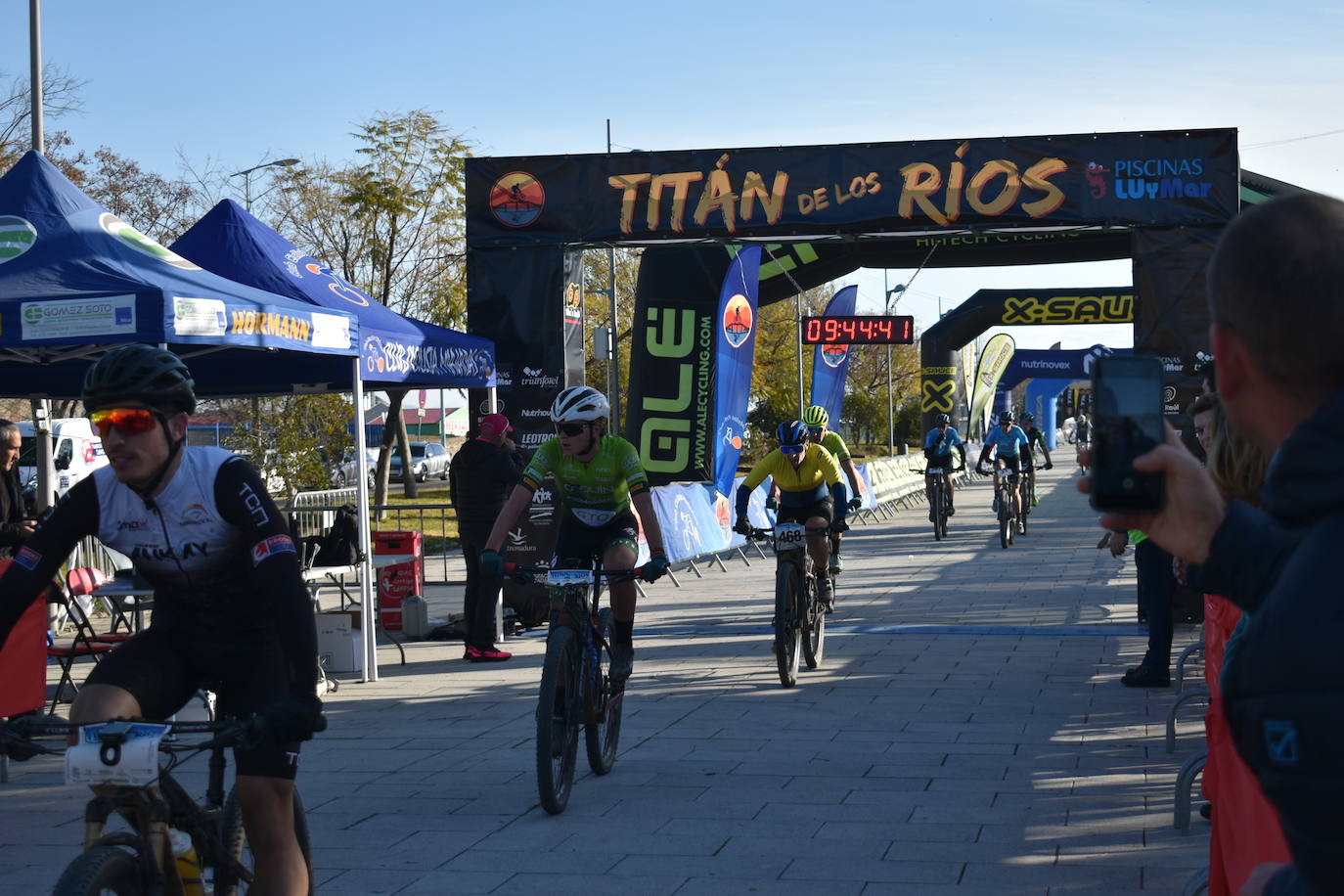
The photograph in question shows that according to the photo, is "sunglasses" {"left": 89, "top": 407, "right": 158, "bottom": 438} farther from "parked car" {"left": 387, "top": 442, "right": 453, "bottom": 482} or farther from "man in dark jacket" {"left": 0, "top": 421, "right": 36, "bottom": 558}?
"parked car" {"left": 387, "top": 442, "right": 453, "bottom": 482}

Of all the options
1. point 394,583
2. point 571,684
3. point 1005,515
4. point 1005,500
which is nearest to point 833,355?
point 1005,500

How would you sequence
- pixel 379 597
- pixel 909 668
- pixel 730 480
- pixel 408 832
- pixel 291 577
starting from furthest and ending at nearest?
pixel 730 480 → pixel 379 597 → pixel 909 668 → pixel 408 832 → pixel 291 577

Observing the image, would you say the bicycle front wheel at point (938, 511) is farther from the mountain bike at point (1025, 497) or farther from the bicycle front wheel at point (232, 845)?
the bicycle front wheel at point (232, 845)

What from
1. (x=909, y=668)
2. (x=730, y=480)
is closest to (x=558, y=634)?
(x=909, y=668)

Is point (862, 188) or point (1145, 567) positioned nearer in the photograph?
point (1145, 567)

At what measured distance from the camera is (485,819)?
655 cm

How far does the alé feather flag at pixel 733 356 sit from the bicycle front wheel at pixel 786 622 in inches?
320

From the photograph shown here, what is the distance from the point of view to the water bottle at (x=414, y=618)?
13.3 metres

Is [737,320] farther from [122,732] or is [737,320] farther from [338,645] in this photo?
[122,732]

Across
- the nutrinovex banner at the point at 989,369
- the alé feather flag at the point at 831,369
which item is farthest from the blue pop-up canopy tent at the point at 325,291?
the nutrinovex banner at the point at 989,369

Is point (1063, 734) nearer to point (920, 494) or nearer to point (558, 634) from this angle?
point (558, 634)

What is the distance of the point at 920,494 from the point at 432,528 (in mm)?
11964

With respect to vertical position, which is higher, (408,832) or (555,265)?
(555,265)

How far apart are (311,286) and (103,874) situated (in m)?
8.29
